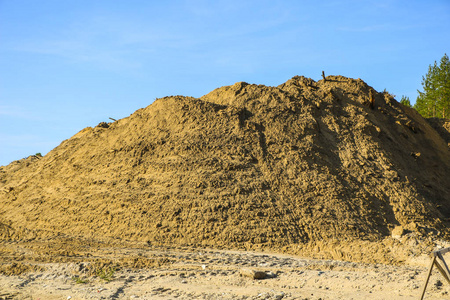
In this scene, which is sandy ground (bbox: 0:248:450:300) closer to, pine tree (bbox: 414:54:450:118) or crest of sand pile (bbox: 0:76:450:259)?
crest of sand pile (bbox: 0:76:450:259)

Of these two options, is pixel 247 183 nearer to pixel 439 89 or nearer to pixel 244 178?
pixel 244 178

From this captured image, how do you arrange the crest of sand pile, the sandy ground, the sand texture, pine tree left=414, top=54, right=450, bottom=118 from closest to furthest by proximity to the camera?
1. the sandy ground
2. the sand texture
3. the crest of sand pile
4. pine tree left=414, top=54, right=450, bottom=118

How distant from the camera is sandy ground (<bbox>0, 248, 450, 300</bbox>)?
8.74 meters

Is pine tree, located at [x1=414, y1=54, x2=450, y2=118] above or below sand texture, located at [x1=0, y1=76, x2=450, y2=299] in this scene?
above

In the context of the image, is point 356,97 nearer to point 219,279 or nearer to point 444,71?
point 219,279

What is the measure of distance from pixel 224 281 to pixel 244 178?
23.6ft

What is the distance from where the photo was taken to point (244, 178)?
16.8m

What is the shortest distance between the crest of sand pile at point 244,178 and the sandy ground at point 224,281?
8.21 feet

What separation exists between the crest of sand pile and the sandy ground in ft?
8.21

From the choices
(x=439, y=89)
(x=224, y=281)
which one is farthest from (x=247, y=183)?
(x=439, y=89)

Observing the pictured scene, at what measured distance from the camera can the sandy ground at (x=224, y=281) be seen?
8742 mm

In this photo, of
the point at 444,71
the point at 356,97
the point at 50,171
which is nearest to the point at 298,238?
the point at 356,97

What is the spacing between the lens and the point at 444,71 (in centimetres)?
3712

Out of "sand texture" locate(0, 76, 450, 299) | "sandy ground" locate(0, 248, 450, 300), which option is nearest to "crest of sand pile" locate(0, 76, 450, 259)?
"sand texture" locate(0, 76, 450, 299)
